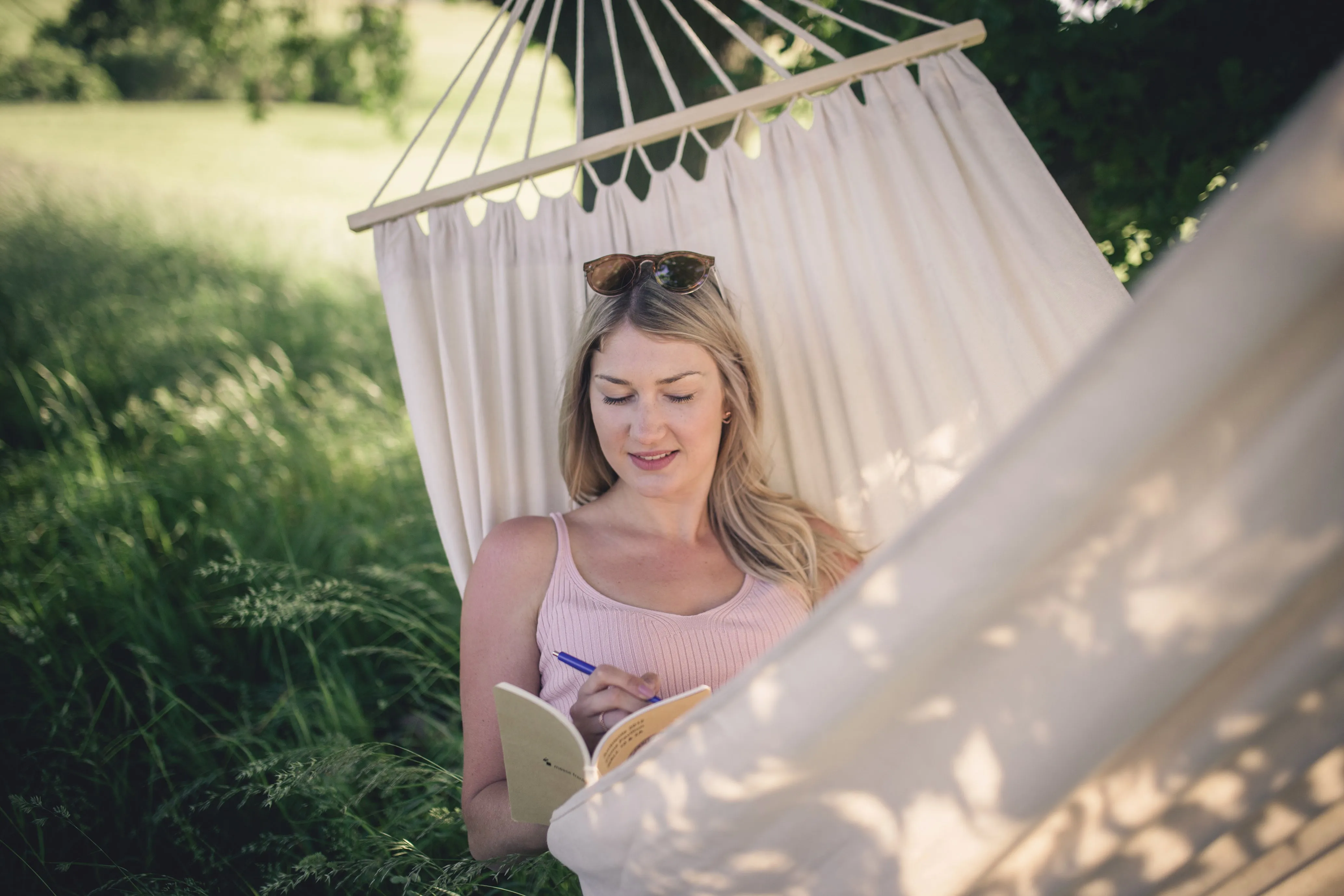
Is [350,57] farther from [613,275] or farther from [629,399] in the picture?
[629,399]

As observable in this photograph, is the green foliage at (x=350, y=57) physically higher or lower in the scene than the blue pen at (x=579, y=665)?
higher

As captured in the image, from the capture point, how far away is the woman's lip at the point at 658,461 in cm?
170

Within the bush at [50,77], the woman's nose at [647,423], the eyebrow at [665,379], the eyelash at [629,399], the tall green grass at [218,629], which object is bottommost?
the tall green grass at [218,629]

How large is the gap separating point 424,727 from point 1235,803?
6.67 feet

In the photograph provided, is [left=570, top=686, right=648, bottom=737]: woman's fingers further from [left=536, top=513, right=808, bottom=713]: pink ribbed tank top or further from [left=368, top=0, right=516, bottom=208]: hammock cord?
[left=368, top=0, right=516, bottom=208]: hammock cord

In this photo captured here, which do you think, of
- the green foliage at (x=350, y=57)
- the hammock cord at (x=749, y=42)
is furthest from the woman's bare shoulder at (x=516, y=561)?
the green foliage at (x=350, y=57)

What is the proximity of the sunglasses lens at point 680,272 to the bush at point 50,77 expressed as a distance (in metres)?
17.3

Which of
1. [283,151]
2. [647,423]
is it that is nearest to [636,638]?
[647,423]

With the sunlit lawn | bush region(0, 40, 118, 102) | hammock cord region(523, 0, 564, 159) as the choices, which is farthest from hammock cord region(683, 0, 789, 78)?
bush region(0, 40, 118, 102)

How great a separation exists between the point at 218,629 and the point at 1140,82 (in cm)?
309

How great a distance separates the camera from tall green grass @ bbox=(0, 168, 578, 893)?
182 centimetres

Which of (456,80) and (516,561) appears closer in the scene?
(516,561)

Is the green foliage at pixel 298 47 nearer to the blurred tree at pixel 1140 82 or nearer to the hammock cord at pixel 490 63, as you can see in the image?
the hammock cord at pixel 490 63

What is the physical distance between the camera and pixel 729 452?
1933 mm
